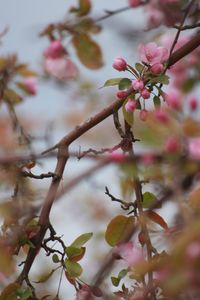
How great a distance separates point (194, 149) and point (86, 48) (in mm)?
846

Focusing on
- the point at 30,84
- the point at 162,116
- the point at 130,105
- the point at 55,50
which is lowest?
the point at 30,84

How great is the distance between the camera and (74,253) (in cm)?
103

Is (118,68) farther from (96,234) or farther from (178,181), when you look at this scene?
(178,181)

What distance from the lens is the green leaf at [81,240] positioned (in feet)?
3.40

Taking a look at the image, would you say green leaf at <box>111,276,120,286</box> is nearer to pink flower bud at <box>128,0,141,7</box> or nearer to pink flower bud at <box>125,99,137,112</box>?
pink flower bud at <box>125,99,137,112</box>

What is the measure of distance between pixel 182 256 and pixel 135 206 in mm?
527

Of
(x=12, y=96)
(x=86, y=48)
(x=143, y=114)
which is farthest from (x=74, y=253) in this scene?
(x=12, y=96)

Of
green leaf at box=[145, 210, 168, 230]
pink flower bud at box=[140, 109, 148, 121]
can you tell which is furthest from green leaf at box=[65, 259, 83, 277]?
pink flower bud at box=[140, 109, 148, 121]

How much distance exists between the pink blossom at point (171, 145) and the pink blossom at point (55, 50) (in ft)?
2.77

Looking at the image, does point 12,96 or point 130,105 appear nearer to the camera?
point 130,105

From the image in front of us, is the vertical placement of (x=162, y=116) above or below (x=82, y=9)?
above

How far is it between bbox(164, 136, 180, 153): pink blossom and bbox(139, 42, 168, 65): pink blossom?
417 millimetres

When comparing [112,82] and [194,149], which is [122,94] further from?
[194,149]

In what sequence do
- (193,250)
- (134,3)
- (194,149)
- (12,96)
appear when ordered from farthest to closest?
(12,96)
(134,3)
(194,149)
(193,250)
